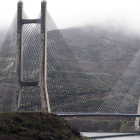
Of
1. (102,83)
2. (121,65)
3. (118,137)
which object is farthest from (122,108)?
(121,65)

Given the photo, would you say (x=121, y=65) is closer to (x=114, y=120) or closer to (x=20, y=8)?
(x=114, y=120)

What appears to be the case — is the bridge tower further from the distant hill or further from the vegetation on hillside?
the distant hill

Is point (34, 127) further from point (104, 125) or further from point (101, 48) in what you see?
point (101, 48)

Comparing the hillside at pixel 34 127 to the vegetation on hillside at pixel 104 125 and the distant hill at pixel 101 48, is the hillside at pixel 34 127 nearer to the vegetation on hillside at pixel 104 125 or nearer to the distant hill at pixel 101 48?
the vegetation on hillside at pixel 104 125

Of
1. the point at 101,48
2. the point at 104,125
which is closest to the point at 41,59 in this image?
the point at 104,125

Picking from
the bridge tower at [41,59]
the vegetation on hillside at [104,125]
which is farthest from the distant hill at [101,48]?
the bridge tower at [41,59]


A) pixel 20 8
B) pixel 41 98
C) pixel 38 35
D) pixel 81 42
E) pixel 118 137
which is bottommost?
pixel 118 137
